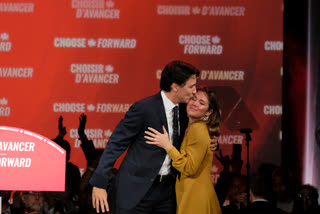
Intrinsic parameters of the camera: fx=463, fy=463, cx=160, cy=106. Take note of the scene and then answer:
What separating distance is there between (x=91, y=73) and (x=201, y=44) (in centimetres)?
138

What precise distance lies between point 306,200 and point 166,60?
2276 mm

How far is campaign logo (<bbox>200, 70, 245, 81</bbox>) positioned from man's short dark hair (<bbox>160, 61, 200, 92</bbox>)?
2500 millimetres

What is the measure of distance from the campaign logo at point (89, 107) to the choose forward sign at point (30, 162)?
1.84m

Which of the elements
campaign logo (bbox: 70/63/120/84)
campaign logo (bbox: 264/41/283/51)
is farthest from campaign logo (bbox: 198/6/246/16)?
campaign logo (bbox: 70/63/120/84)

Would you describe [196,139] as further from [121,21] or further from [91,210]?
[121,21]

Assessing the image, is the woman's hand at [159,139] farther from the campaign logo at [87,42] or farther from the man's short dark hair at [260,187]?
the campaign logo at [87,42]

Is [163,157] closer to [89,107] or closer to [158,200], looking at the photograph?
[158,200]

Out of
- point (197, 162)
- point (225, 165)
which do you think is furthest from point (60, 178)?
point (225, 165)

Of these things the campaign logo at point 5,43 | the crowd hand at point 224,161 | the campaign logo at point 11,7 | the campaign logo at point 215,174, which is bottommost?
the campaign logo at point 215,174

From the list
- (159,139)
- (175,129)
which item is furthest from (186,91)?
(159,139)

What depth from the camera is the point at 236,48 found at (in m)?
5.66

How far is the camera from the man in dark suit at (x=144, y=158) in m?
2.96

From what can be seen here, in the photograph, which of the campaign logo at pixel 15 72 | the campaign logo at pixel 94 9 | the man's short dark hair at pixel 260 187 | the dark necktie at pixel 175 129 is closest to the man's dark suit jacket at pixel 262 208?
the man's short dark hair at pixel 260 187

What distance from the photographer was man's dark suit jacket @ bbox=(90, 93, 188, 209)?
2961 mm
